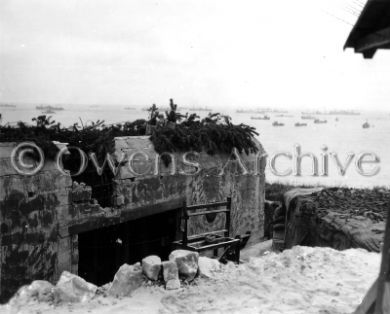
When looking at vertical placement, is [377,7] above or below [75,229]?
above

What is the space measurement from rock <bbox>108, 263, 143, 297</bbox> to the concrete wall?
2.90 metres

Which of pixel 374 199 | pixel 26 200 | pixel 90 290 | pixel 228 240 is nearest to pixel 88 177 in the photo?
pixel 26 200

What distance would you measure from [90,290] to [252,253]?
8340mm

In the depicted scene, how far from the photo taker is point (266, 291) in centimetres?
605

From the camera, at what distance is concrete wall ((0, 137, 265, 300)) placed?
26.1 feet

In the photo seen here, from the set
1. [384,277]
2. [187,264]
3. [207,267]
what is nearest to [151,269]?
[187,264]

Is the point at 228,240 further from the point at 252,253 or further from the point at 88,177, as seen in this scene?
the point at 252,253

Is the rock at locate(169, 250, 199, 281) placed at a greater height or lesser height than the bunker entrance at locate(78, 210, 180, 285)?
greater

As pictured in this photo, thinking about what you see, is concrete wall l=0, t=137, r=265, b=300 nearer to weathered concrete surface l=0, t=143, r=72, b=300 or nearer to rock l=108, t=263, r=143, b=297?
weathered concrete surface l=0, t=143, r=72, b=300

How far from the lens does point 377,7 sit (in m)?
3.48

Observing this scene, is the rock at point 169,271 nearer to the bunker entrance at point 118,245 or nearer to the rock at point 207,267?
the rock at point 207,267

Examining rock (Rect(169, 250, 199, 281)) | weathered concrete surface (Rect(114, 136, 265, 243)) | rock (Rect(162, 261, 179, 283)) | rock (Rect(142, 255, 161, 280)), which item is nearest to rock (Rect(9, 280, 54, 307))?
rock (Rect(142, 255, 161, 280))

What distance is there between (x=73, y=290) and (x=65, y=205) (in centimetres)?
334

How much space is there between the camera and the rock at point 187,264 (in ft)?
21.0
